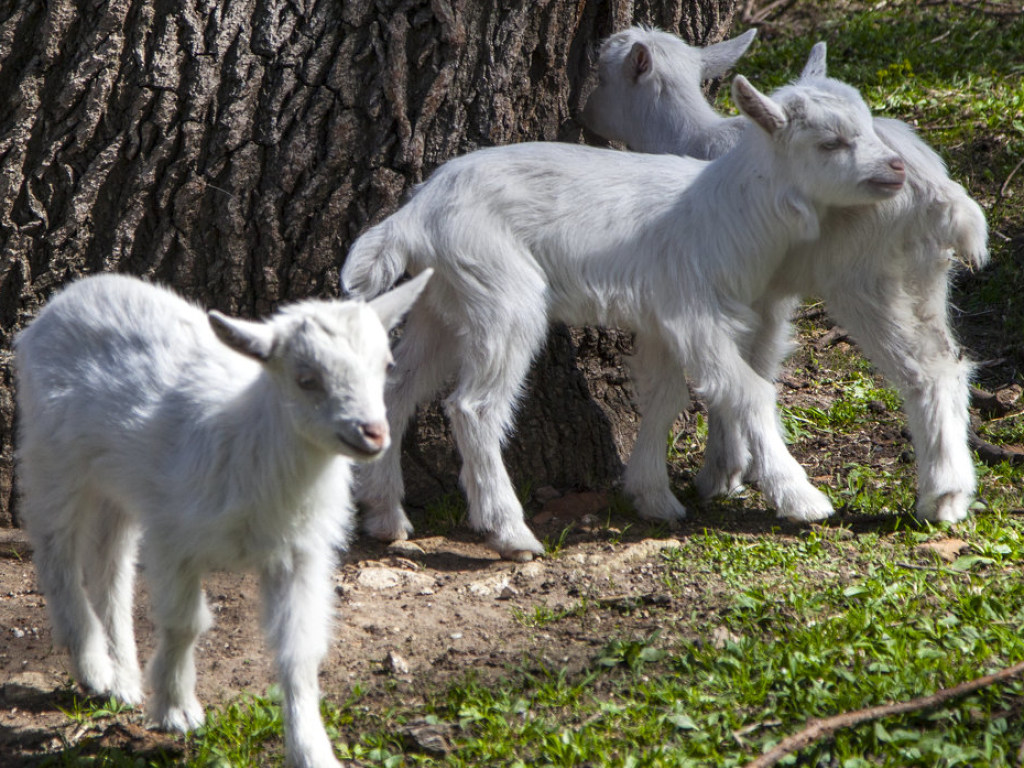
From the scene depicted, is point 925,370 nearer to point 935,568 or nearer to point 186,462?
point 935,568

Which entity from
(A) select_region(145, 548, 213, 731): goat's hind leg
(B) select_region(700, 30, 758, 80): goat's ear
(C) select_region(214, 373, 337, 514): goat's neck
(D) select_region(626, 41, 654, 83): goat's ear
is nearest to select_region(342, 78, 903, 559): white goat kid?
(D) select_region(626, 41, 654, 83): goat's ear

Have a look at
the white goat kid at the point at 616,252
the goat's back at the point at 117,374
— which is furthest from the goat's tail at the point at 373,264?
the goat's back at the point at 117,374

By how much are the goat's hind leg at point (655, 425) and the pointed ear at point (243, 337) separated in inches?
84.7

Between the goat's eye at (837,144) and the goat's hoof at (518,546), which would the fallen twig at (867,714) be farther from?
the goat's eye at (837,144)

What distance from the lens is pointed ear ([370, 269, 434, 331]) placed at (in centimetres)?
356

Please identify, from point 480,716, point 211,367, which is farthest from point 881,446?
point 211,367

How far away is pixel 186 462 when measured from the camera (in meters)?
3.61

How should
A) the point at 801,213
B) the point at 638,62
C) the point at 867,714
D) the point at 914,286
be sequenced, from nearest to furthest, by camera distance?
Answer: the point at 867,714
the point at 801,213
the point at 914,286
the point at 638,62

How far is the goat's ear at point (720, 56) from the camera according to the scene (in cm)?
568

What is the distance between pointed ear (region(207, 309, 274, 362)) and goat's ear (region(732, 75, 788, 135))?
2.14 metres

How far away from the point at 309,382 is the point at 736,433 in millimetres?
2336

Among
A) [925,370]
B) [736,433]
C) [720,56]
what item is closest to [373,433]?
[736,433]

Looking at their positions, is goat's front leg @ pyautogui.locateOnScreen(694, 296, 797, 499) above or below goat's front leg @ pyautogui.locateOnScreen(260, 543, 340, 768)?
above

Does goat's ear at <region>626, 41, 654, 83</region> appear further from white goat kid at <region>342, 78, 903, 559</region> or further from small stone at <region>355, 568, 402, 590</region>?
small stone at <region>355, 568, 402, 590</region>
